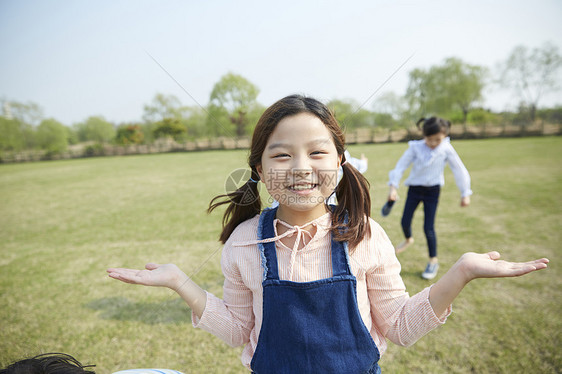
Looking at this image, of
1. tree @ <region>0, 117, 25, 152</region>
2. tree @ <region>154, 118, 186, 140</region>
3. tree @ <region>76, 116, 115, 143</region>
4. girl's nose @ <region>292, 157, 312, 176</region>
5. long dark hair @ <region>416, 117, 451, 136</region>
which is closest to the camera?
girl's nose @ <region>292, 157, 312, 176</region>

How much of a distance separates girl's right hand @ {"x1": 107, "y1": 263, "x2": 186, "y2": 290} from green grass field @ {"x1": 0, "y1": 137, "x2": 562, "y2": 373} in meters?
1.72

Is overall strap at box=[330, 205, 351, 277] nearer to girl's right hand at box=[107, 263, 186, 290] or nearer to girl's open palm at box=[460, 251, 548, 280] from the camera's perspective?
girl's open palm at box=[460, 251, 548, 280]

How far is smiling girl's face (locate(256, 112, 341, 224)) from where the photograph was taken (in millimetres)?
1117

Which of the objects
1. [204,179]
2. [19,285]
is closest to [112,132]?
[204,179]

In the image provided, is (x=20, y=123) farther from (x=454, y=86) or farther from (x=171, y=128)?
(x=454, y=86)

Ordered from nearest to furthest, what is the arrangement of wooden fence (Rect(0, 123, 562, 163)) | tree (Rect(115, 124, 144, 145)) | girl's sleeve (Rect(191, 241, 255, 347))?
girl's sleeve (Rect(191, 241, 255, 347)) < wooden fence (Rect(0, 123, 562, 163)) < tree (Rect(115, 124, 144, 145))

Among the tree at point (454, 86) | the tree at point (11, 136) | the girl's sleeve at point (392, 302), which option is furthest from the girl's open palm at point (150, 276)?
the tree at point (11, 136)

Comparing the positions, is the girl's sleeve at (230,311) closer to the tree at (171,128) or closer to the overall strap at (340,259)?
the overall strap at (340,259)

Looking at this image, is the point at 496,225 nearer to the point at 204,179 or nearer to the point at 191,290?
the point at 191,290

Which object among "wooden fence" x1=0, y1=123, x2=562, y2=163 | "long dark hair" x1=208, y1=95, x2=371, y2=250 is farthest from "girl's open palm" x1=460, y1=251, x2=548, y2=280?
"wooden fence" x1=0, y1=123, x2=562, y2=163

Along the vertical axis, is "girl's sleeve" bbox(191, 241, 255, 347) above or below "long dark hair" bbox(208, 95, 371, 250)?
below

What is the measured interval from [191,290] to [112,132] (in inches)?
2367

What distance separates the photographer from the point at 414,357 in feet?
8.09

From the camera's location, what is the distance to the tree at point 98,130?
52.3 meters
